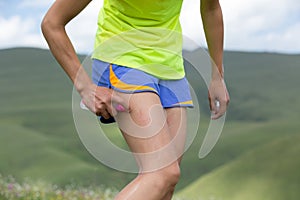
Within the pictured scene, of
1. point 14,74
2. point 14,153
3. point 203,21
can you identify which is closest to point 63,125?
point 14,153

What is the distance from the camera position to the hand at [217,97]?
348cm

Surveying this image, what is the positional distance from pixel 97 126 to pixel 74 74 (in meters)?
0.50

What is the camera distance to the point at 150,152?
2816 millimetres

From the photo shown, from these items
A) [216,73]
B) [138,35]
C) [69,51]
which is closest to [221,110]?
[216,73]

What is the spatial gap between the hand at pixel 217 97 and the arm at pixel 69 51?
0.83 metres

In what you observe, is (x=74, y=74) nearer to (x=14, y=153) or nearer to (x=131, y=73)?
(x=131, y=73)

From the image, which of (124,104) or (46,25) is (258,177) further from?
(46,25)

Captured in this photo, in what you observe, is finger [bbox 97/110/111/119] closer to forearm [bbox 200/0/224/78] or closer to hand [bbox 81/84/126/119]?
hand [bbox 81/84/126/119]

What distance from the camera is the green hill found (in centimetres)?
767

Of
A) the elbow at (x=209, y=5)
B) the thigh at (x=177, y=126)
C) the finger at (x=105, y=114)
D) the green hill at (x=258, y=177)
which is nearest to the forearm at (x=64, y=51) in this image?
the finger at (x=105, y=114)

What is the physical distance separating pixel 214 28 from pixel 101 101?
0.92 m

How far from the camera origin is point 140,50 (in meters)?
2.96

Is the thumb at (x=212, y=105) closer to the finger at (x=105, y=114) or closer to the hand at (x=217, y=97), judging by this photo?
the hand at (x=217, y=97)

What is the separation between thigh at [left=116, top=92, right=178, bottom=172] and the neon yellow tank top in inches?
5.9
